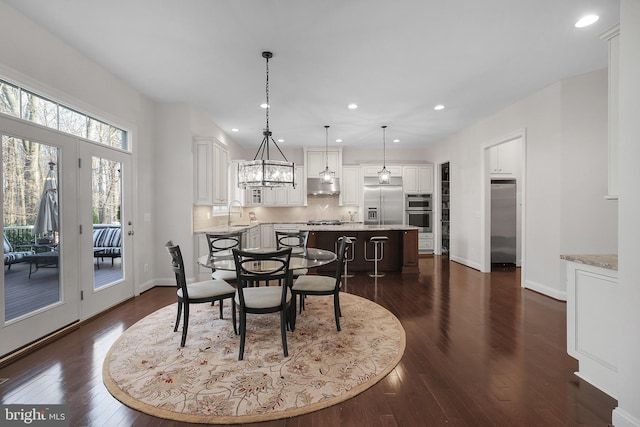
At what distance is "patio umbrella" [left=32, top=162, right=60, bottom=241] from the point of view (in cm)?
291

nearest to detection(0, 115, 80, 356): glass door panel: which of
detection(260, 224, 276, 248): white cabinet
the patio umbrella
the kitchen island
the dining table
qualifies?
the patio umbrella

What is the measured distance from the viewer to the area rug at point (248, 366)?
75.3 inches

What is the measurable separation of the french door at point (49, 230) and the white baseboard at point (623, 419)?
4.35 m

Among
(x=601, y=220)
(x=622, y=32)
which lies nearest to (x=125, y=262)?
(x=622, y=32)

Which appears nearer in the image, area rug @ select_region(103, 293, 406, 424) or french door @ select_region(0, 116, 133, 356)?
area rug @ select_region(103, 293, 406, 424)

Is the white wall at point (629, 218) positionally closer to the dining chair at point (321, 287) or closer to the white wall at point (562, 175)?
the dining chair at point (321, 287)

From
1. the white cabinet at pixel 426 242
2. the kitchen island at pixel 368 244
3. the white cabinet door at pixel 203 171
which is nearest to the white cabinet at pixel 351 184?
the white cabinet at pixel 426 242

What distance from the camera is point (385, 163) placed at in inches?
325

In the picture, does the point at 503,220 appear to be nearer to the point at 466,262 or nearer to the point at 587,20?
the point at 466,262

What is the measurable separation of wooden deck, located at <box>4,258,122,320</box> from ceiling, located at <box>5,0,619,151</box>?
7.53ft

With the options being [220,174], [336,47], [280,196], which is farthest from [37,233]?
[280,196]

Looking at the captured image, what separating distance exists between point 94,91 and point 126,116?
61 cm

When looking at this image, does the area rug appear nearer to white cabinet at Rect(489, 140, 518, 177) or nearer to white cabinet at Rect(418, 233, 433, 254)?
white cabinet at Rect(489, 140, 518, 177)

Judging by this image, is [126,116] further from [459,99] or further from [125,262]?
[459,99]
